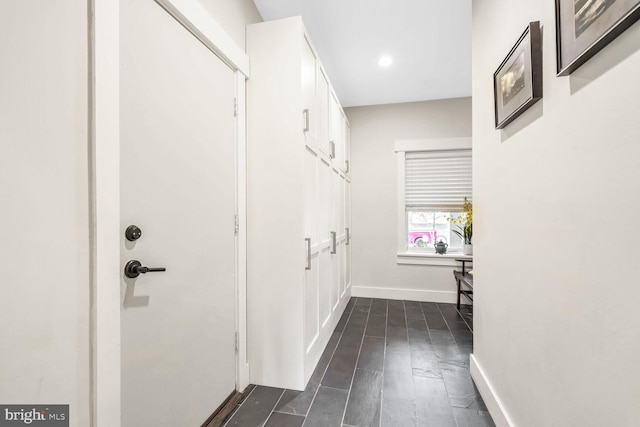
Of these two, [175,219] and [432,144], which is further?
[432,144]

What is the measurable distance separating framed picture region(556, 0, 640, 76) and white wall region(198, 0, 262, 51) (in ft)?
5.27

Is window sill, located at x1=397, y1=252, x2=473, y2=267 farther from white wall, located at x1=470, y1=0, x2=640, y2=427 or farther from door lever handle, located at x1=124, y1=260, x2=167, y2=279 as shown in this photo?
door lever handle, located at x1=124, y1=260, x2=167, y2=279

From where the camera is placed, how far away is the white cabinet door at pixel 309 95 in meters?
1.91

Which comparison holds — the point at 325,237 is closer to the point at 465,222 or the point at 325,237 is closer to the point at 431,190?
the point at 431,190

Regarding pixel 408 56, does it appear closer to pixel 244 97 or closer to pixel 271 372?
pixel 244 97

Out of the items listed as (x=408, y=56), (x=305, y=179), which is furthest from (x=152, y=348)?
(x=408, y=56)

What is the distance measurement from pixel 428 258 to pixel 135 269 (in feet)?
11.7

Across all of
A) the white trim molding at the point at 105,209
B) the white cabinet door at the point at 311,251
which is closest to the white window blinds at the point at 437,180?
the white cabinet door at the point at 311,251

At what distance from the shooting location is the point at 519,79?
125cm

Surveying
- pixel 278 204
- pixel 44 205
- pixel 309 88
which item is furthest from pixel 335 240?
pixel 44 205

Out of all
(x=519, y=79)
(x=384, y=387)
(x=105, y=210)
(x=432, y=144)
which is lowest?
(x=384, y=387)

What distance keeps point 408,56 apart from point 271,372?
306 cm

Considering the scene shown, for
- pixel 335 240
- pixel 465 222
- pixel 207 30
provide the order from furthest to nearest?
pixel 465 222 → pixel 335 240 → pixel 207 30

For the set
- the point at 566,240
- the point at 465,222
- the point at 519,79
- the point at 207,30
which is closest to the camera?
the point at 566,240
